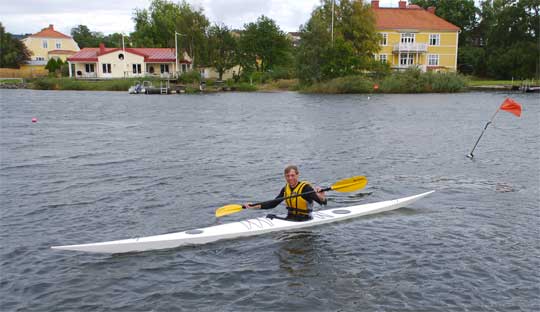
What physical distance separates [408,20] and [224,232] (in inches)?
2527

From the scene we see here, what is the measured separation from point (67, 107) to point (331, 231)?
3269 centimetres

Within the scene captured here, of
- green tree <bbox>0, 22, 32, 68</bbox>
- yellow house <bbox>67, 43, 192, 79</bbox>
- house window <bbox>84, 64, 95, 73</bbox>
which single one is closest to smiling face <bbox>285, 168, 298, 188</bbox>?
yellow house <bbox>67, 43, 192, 79</bbox>

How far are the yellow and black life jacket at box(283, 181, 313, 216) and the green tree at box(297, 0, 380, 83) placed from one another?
159 ft

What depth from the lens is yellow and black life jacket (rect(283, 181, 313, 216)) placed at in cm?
1032

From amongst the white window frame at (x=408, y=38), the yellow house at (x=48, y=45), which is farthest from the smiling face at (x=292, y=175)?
the yellow house at (x=48, y=45)

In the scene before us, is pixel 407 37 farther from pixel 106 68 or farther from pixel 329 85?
pixel 106 68

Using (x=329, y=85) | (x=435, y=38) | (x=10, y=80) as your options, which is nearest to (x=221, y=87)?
(x=329, y=85)

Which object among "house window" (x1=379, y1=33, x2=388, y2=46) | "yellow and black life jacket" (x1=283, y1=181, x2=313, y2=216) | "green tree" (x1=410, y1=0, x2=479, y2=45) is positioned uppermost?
"green tree" (x1=410, y1=0, x2=479, y2=45)

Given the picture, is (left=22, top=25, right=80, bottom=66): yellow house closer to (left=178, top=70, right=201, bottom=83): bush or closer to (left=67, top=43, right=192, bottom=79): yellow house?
(left=67, top=43, right=192, bottom=79): yellow house

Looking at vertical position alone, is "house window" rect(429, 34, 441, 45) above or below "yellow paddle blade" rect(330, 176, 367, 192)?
above

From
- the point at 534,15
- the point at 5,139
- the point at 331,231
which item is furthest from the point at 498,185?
the point at 534,15

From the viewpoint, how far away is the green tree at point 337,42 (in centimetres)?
5791

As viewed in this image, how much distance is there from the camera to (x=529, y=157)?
19.3 metres

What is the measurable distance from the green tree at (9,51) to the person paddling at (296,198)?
75788 mm
